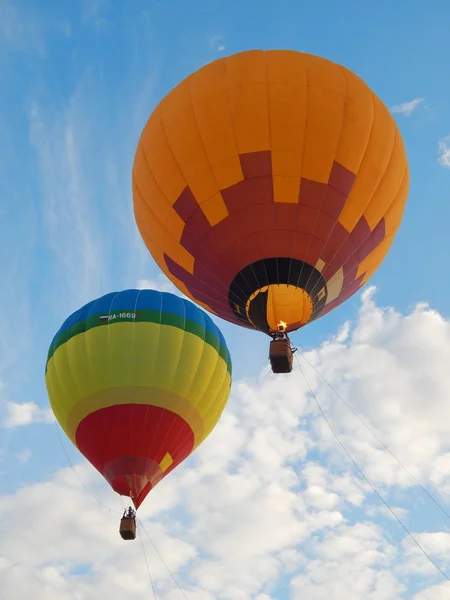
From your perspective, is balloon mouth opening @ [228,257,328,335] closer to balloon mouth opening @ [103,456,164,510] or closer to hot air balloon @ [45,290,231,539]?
hot air balloon @ [45,290,231,539]

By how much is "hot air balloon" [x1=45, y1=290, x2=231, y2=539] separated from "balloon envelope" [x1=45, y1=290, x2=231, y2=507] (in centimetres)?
2

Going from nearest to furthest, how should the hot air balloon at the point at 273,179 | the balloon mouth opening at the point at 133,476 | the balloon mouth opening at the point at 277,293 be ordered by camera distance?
the hot air balloon at the point at 273,179
the balloon mouth opening at the point at 277,293
the balloon mouth opening at the point at 133,476

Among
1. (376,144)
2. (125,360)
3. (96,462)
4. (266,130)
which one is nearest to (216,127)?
(266,130)

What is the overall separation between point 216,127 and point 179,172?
86 centimetres

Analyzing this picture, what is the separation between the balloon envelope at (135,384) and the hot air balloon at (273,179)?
3.76 m

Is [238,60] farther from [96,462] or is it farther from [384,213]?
[96,462]

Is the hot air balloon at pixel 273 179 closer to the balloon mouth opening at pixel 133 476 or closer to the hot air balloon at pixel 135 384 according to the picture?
the hot air balloon at pixel 135 384

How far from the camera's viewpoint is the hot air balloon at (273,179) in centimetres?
882

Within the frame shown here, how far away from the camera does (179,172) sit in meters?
9.18

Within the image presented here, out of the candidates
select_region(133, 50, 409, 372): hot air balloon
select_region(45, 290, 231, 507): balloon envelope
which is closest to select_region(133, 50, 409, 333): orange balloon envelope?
select_region(133, 50, 409, 372): hot air balloon

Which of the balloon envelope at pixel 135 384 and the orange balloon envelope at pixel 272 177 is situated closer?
the orange balloon envelope at pixel 272 177

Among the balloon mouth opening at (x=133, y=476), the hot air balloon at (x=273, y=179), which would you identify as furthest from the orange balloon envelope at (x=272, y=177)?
the balloon mouth opening at (x=133, y=476)

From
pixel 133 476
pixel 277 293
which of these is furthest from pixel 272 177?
pixel 133 476

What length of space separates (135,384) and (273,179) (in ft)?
18.8
